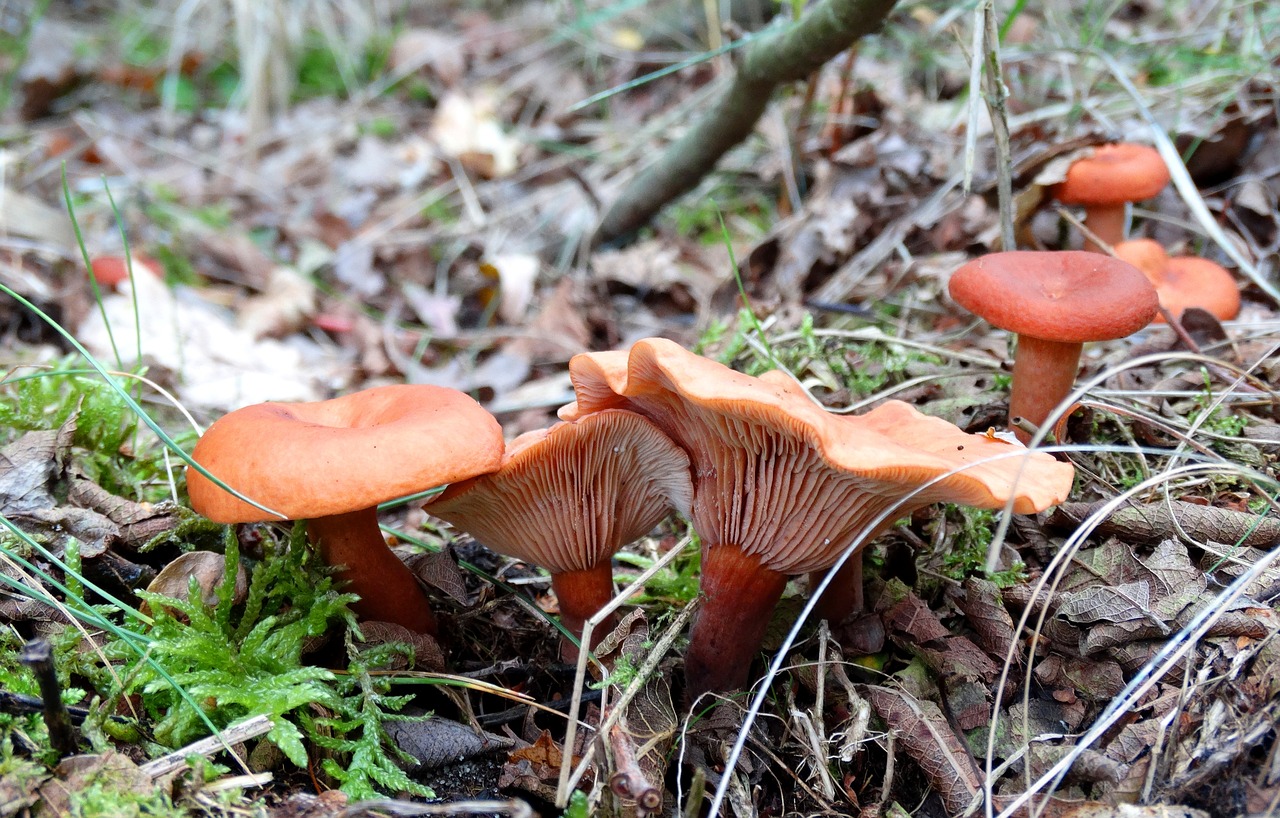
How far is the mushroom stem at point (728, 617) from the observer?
222 cm

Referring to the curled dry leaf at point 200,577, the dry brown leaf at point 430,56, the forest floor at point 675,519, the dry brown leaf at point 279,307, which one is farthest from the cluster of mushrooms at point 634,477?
the dry brown leaf at point 430,56

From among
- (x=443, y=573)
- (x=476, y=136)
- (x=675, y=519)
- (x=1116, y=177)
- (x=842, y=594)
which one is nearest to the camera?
(x=842, y=594)

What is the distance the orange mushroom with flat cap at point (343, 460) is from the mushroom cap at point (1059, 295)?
4.59ft

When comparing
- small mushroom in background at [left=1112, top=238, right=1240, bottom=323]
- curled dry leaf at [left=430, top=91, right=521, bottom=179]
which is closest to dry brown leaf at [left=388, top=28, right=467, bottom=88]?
curled dry leaf at [left=430, top=91, right=521, bottom=179]

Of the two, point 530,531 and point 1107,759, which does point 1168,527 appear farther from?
point 530,531

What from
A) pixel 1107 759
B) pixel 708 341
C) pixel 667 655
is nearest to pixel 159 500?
pixel 667 655

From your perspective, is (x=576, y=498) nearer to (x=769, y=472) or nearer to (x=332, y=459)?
(x=769, y=472)

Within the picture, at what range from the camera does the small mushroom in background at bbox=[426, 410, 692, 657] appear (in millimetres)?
2145

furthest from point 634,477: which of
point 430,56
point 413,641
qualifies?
point 430,56

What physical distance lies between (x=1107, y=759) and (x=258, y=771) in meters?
1.84

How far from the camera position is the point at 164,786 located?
178 cm

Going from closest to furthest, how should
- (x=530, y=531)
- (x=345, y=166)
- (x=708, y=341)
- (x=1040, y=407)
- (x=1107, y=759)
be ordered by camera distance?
1. (x=1107, y=759)
2. (x=530, y=531)
3. (x=1040, y=407)
4. (x=708, y=341)
5. (x=345, y=166)

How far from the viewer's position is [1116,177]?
3.34 meters

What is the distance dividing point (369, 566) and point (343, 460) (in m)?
0.53
